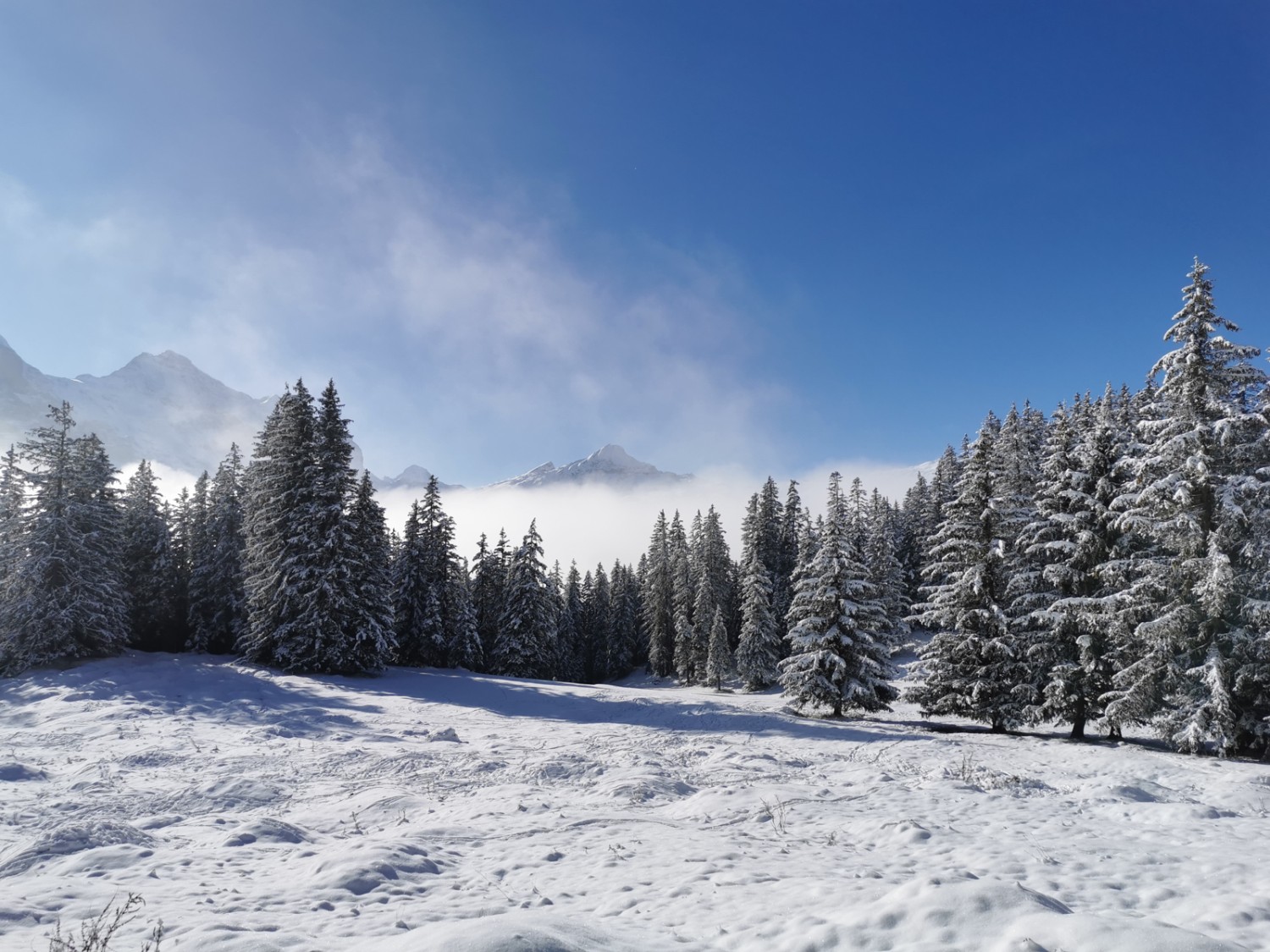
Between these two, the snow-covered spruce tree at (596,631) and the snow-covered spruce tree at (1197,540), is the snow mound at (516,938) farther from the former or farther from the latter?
the snow-covered spruce tree at (596,631)

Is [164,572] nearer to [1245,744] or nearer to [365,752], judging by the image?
[365,752]

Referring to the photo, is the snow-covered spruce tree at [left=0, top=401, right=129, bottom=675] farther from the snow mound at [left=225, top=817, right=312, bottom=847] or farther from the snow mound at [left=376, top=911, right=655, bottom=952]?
the snow mound at [left=376, top=911, right=655, bottom=952]

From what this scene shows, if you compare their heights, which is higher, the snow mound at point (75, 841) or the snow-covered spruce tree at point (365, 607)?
the snow-covered spruce tree at point (365, 607)

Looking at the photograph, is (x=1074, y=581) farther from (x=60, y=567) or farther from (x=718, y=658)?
(x=60, y=567)

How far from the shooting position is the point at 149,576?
4184 cm

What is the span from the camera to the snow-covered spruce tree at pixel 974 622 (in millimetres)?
23953

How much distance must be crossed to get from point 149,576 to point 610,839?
45.6m

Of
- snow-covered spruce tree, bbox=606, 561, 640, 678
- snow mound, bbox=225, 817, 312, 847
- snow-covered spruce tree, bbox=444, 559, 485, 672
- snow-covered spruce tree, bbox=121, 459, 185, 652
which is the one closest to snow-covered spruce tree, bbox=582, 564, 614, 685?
snow-covered spruce tree, bbox=606, 561, 640, 678

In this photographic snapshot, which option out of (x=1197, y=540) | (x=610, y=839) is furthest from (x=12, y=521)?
(x=1197, y=540)

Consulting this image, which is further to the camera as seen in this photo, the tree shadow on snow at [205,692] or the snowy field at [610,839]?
the tree shadow on snow at [205,692]

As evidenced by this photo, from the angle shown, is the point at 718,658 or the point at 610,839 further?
the point at 718,658

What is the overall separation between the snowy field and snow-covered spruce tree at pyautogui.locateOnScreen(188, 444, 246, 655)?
20.5 meters

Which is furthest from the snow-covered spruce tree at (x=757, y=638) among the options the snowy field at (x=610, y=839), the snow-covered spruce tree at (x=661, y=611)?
the snowy field at (x=610, y=839)

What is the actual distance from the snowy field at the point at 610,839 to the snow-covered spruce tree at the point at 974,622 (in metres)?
3.99
